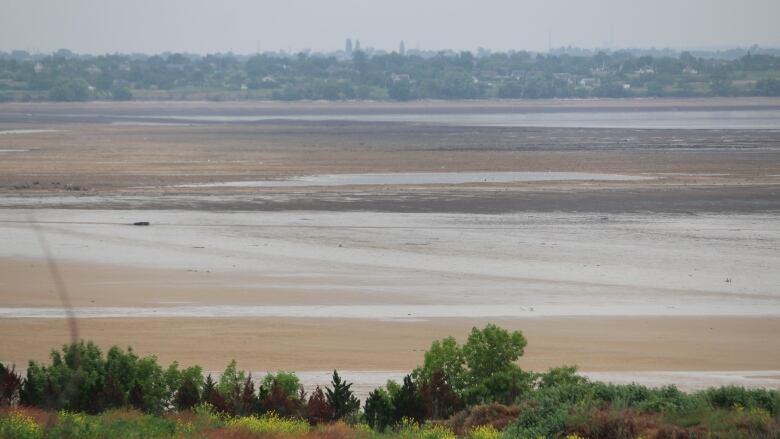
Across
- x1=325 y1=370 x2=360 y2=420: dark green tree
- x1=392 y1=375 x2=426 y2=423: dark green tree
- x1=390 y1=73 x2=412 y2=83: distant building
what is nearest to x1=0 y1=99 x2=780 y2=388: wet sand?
x1=392 y1=375 x2=426 y2=423: dark green tree

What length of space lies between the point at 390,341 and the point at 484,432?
7.95 meters

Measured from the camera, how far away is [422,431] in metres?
14.6

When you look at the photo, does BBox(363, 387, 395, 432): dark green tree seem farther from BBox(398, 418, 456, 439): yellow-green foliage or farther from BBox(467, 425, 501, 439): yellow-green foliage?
BBox(467, 425, 501, 439): yellow-green foliage

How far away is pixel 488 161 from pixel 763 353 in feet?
121

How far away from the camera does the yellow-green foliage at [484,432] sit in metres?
13.7

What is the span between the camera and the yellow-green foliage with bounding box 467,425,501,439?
1374 centimetres

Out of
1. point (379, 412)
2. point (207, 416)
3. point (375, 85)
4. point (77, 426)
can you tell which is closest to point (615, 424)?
point (379, 412)

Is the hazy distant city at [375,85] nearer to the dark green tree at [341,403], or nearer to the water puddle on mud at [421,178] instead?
the water puddle on mud at [421,178]

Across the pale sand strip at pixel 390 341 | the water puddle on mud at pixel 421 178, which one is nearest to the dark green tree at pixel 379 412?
the pale sand strip at pixel 390 341

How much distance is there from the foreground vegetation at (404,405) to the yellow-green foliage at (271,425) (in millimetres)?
21

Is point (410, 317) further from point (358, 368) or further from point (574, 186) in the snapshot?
point (574, 186)

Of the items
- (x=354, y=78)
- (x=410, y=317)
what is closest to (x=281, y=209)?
(x=410, y=317)

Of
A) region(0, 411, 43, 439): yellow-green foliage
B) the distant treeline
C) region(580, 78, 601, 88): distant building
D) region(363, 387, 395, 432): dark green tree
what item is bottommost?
region(580, 78, 601, 88): distant building

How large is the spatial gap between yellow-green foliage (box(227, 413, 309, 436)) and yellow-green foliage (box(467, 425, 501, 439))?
1975 millimetres
